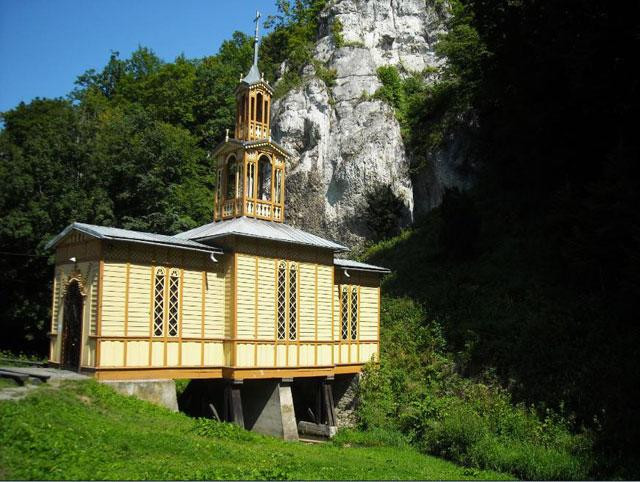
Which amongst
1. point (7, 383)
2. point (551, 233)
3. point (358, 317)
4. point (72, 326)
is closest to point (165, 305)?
point (72, 326)

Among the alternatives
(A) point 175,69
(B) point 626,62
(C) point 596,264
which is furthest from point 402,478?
(A) point 175,69

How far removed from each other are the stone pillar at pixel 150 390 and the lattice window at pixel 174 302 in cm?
151

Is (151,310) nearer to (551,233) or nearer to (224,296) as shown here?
(224,296)

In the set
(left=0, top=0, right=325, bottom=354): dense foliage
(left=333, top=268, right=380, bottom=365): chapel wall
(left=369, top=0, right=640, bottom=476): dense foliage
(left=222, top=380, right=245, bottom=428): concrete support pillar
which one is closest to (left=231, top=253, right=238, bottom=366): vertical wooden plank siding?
(left=222, top=380, right=245, bottom=428): concrete support pillar

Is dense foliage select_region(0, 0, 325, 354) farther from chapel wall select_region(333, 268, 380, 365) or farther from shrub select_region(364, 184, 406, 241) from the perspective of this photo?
chapel wall select_region(333, 268, 380, 365)

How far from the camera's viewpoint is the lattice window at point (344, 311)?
76.2 feet

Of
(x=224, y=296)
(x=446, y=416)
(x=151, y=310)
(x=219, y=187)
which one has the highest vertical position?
(x=219, y=187)

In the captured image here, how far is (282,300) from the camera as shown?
810 inches

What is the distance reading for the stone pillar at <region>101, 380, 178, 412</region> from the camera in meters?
16.6

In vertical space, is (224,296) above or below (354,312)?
above

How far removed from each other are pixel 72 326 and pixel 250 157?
8.23m

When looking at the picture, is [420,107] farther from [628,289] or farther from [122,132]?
[628,289]

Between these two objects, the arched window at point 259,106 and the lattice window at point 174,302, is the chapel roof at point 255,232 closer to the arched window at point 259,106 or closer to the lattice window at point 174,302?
the lattice window at point 174,302

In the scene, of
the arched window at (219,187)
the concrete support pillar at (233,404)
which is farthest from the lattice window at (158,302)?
the arched window at (219,187)
